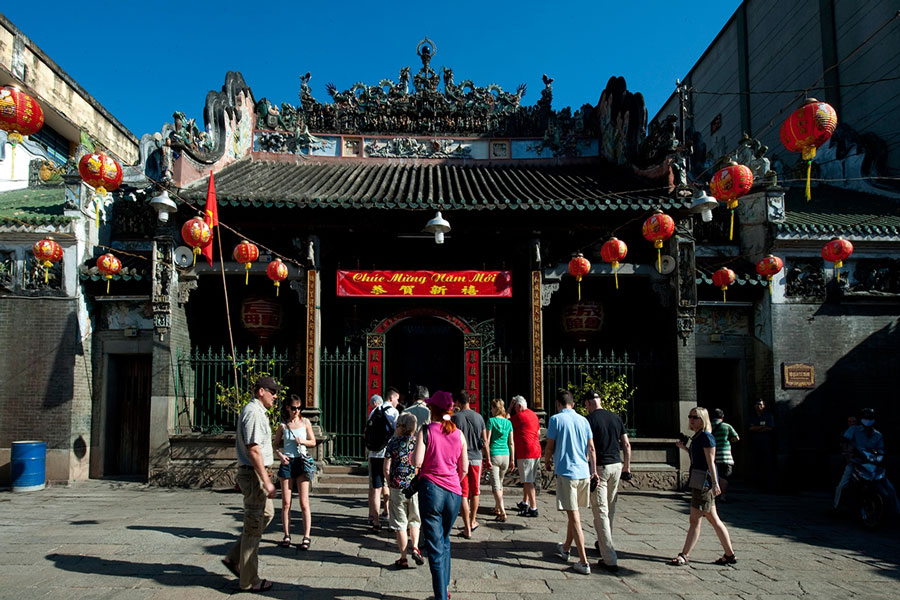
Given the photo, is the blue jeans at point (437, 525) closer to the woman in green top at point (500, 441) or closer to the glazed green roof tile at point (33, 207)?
the woman in green top at point (500, 441)

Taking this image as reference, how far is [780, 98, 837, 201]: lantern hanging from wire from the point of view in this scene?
6621 millimetres

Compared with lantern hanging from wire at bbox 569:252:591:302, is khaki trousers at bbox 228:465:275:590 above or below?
below

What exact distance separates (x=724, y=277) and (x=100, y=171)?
9.77m

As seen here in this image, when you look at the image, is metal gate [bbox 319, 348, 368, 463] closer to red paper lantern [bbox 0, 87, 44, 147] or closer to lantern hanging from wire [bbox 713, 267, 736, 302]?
red paper lantern [bbox 0, 87, 44, 147]

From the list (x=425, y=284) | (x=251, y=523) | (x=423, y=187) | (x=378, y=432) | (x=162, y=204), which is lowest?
(x=251, y=523)

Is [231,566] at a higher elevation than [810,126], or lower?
lower

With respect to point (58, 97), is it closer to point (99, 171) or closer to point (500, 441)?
point (99, 171)

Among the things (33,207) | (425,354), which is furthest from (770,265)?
(33,207)

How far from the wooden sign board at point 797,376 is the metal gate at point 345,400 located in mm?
7713

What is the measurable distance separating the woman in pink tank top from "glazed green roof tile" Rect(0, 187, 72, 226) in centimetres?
939

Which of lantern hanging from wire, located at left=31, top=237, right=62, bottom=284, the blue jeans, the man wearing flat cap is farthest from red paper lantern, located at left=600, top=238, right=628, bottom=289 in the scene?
lantern hanging from wire, located at left=31, top=237, right=62, bottom=284

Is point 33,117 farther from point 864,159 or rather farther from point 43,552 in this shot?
point 864,159

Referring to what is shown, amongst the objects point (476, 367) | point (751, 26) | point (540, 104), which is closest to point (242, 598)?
point (476, 367)

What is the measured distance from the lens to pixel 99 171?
25.9 ft
